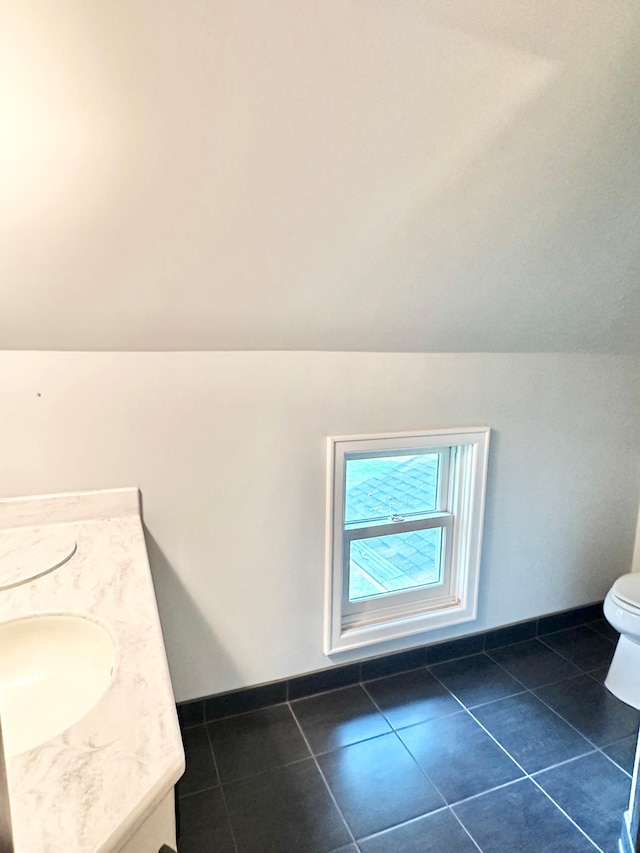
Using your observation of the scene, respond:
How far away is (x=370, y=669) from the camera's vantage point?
6.84ft

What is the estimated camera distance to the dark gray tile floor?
4.80 ft

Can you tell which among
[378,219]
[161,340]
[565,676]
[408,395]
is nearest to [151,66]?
[378,219]

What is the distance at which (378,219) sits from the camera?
131 centimetres

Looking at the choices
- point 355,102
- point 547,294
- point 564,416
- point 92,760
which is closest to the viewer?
point 92,760

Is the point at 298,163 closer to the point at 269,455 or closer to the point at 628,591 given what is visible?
the point at 269,455

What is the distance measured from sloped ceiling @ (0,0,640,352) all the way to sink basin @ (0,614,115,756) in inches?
30.1

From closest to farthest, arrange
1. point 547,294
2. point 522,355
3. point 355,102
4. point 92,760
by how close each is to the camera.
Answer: point 92,760
point 355,102
point 547,294
point 522,355

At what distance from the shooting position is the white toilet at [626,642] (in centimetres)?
191

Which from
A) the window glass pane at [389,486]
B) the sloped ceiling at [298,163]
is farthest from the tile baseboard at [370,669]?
the sloped ceiling at [298,163]

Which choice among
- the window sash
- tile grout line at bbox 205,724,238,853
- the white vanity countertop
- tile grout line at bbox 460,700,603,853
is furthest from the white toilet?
the white vanity countertop

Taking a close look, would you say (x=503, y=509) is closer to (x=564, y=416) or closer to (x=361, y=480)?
(x=564, y=416)

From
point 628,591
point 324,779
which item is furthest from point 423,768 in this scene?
point 628,591

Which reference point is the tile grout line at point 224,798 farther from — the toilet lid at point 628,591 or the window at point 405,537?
the toilet lid at point 628,591

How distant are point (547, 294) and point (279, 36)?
4.14 feet
